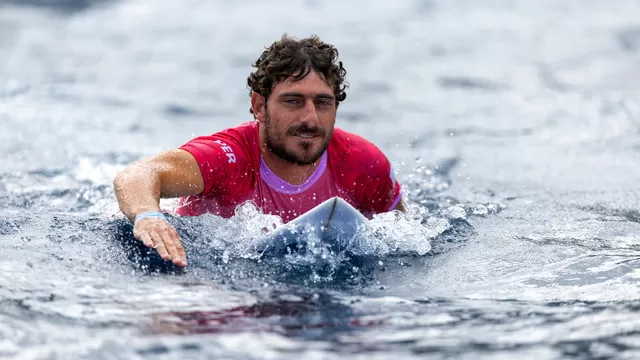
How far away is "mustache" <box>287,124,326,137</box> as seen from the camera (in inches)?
198

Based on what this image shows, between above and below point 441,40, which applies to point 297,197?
below

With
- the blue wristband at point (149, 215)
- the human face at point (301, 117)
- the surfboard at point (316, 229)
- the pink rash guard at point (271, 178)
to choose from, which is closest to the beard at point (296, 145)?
the human face at point (301, 117)

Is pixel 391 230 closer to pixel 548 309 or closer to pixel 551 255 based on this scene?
pixel 551 255

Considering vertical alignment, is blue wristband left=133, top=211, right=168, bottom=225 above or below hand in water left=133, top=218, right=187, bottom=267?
above

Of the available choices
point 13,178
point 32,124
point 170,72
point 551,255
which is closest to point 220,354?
point 551,255

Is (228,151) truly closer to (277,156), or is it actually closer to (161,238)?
(277,156)

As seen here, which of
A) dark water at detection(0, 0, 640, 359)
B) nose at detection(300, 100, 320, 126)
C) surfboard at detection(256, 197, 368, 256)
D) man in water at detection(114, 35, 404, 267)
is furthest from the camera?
nose at detection(300, 100, 320, 126)

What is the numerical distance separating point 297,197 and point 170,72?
8.09m

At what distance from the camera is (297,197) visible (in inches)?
206

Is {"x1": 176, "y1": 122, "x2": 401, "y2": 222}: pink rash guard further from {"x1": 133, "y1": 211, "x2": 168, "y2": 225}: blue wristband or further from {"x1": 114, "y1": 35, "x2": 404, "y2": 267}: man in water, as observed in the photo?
{"x1": 133, "y1": 211, "x2": 168, "y2": 225}: blue wristband

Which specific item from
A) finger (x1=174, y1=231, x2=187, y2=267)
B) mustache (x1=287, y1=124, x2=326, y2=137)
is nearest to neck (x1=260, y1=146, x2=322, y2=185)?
mustache (x1=287, y1=124, x2=326, y2=137)

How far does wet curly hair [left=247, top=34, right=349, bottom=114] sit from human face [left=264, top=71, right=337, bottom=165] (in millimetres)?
45

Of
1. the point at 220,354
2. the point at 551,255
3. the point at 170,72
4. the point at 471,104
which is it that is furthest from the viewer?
the point at 170,72

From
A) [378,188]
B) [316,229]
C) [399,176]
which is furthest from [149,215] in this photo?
[399,176]
